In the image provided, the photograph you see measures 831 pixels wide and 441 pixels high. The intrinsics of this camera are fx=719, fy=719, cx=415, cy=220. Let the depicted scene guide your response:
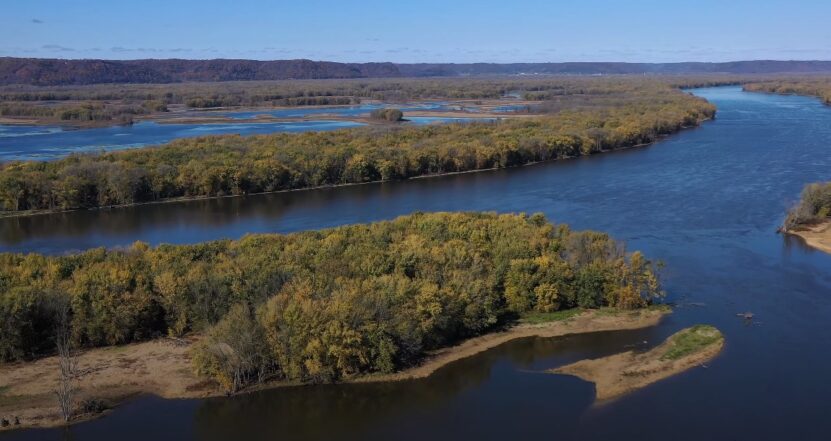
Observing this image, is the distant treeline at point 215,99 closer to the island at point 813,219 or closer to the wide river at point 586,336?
the wide river at point 586,336

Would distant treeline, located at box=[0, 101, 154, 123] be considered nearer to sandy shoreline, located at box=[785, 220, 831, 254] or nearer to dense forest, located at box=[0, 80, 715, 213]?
dense forest, located at box=[0, 80, 715, 213]

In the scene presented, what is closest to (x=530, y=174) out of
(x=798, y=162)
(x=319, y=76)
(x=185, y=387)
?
(x=798, y=162)

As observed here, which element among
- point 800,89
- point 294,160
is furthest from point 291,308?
point 800,89

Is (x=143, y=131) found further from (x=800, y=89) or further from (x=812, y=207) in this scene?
(x=800, y=89)

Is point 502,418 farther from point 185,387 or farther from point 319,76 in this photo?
point 319,76

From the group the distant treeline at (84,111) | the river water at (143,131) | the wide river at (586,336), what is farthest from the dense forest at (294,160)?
the distant treeline at (84,111)

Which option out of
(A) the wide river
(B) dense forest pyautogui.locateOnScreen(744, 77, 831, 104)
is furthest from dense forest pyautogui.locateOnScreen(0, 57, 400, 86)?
(A) the wide river
